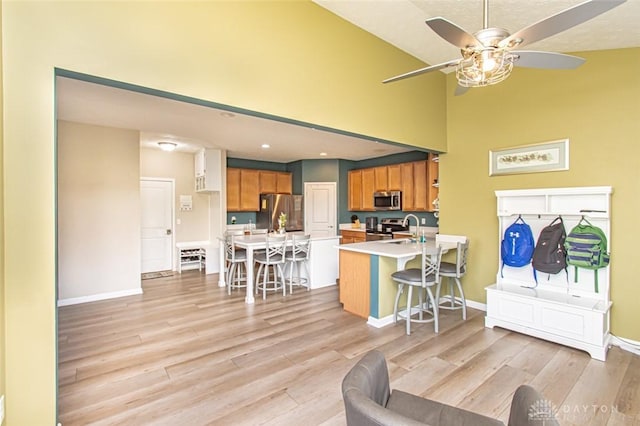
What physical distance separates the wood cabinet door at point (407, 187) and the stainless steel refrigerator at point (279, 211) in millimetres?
2545

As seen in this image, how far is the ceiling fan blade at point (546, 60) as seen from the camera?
1.91m

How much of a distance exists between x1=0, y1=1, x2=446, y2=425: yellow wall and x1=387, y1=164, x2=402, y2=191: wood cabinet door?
3.44 m

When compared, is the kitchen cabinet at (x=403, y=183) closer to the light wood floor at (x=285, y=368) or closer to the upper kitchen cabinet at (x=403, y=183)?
the upper kitchen cabinet at (x=403, y=183)

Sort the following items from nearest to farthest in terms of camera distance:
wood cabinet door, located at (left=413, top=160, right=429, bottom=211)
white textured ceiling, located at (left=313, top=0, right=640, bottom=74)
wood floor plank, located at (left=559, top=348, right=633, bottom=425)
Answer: wood floor plank, located at (left=559, top=348, right=633, bottom=425) < white textured ceiling, located at (left=313, top=0, right=640, bottom=74) < wood cabinet door, located at (left=413, top=160, right=429, bottom=211)

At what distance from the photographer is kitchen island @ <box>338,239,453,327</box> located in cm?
363

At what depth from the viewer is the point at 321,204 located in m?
7.63

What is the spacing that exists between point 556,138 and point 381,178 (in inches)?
143

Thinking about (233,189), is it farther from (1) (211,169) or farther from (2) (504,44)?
(2) (504,44)

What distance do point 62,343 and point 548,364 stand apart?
4774mm

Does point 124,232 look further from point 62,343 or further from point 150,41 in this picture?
point 150,41

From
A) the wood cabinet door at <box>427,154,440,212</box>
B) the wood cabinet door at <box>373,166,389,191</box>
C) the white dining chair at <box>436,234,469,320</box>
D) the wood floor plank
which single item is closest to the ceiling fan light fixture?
the white dining chair at <box>436,234,469,320</box>

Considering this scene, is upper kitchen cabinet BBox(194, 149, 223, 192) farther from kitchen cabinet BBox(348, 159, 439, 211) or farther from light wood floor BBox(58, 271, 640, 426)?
kitchen cabinet BBox(348, 159, 439, 211)

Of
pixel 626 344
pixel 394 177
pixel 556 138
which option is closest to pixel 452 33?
pixel 556 138

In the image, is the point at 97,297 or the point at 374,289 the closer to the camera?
the point at 374,289
